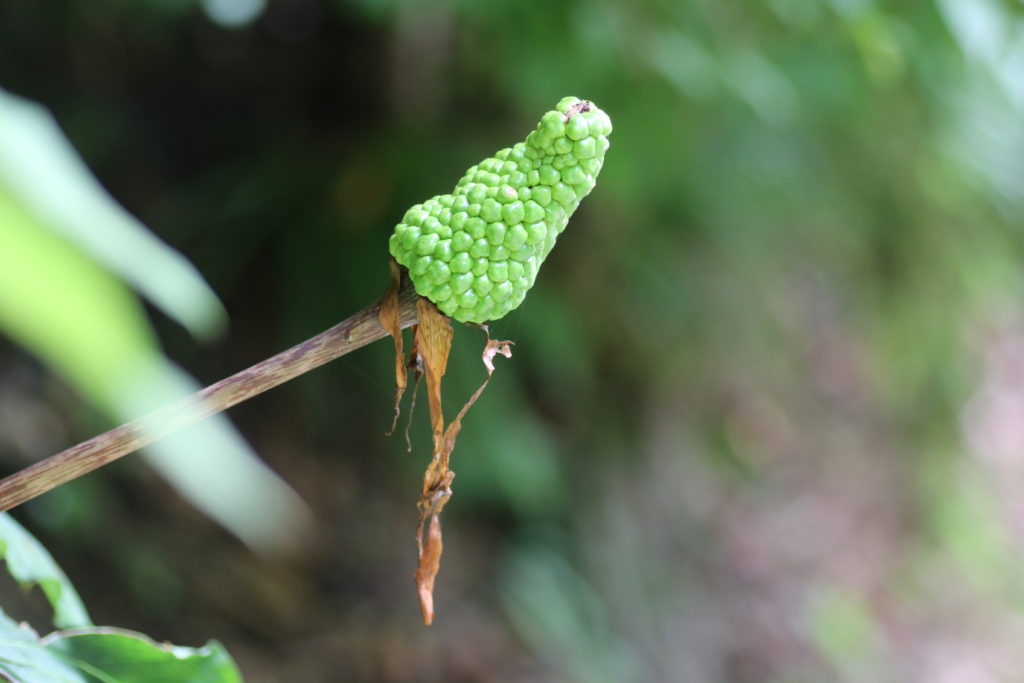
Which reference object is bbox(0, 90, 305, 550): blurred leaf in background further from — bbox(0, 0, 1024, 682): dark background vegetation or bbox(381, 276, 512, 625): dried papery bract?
bbox(0, 0, 1024, 682): dark background vegetation

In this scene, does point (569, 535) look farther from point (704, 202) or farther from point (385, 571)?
point (704, 202)

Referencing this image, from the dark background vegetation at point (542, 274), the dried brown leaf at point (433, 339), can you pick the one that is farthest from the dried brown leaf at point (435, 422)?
the dark background vegetation at point (542, 274)

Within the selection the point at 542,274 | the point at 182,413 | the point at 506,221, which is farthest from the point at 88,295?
the point at 542,274

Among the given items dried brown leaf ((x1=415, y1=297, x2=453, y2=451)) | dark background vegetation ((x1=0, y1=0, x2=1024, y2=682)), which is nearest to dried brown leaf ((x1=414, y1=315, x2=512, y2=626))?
dried brown leaf ((x1=415, y1=297, x2=453, y2=451))

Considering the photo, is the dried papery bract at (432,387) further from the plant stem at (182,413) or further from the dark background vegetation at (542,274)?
the dark background vegetation at (542,274)

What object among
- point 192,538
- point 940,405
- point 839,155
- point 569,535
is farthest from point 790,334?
point 192,538

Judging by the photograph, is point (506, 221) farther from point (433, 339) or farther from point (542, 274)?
point (542, 274)
